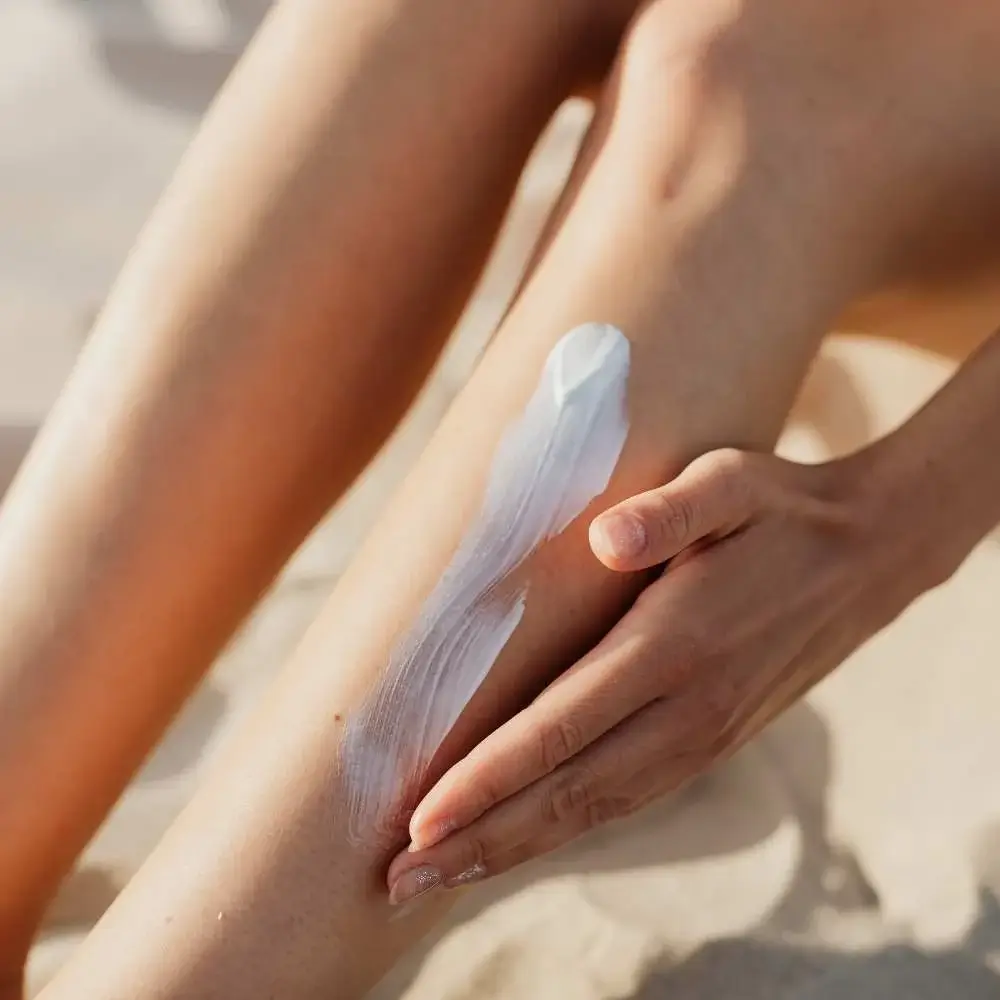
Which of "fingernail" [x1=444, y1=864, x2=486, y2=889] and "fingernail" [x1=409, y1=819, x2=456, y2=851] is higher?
"fingernail" [x1=409, y1=819, x2=456, y2=851]

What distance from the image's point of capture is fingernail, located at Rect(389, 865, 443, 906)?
0.46 m

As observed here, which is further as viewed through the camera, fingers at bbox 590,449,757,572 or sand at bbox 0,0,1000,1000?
sand at bbox 0,0,1000,1000

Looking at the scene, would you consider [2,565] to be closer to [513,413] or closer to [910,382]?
[513,413]

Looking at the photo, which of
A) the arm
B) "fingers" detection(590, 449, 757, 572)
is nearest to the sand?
the arm

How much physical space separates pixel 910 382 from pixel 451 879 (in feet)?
2.23

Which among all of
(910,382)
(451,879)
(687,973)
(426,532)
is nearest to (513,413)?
(426,532)

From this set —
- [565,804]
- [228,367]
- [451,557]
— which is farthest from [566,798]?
[228,367]

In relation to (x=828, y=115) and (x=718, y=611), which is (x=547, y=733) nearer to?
(x=718, y=611)

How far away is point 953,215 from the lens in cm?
56

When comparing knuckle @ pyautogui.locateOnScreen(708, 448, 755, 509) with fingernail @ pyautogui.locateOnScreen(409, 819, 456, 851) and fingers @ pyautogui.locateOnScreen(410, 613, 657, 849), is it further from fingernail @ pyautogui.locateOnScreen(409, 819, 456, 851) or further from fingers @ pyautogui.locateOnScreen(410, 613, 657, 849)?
fingernail @ pyautogui.locateOnScreen(409, 819, 456, 851)

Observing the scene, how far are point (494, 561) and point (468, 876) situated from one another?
0.40 feet

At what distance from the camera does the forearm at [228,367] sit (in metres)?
0.53

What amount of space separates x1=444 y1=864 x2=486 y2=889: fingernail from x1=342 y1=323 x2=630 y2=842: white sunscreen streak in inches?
1.3

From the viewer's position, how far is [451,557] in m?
0.48
